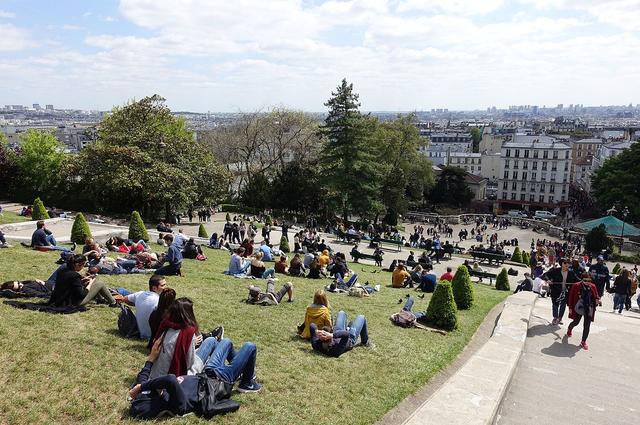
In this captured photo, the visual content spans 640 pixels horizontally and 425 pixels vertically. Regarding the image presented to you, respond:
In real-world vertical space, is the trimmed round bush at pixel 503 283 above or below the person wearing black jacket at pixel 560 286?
below

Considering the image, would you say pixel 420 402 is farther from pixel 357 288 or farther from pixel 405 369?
pixel 357 288

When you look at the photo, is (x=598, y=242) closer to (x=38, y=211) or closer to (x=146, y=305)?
(x=38, y=211)

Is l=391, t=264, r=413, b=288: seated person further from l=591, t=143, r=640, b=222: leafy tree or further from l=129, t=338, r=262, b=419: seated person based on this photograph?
l=591, t=143, r=640, b=222: leafy tree

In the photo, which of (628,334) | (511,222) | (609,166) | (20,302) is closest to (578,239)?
(511,222)

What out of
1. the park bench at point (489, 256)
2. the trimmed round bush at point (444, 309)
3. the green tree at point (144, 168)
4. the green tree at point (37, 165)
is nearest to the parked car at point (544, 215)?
the park bench at point (489, 256)

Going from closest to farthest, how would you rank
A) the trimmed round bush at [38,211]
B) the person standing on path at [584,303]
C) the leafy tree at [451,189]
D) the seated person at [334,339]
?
the seated person at [334,339], the person standing on path at [584,303], the trimmed round bush at [38,211], the leafy tree at [451,189]

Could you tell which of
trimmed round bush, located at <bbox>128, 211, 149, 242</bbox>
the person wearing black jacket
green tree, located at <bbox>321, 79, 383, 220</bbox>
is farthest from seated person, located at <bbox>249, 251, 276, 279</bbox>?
green tree, located at <bbox>321, 79, 383, 220</bbox>

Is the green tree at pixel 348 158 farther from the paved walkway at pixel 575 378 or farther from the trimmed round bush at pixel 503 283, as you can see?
the paved walkway at pixel 575 378

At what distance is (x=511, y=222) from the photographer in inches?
2324

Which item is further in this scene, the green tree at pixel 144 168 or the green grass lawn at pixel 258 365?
the green tree at pixel 144 168

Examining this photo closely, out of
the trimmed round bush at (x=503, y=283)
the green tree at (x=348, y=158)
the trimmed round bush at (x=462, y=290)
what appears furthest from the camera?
the green tree at (x=348, y=158)

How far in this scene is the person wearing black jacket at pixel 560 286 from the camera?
11578 mm

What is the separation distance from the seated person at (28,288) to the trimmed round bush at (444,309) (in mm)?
7668

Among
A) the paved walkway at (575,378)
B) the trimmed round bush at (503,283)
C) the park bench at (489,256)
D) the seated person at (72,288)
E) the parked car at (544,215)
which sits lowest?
the parked car at (544,215)
